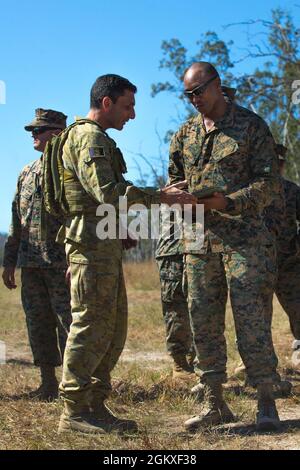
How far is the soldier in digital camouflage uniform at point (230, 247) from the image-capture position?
381 cm

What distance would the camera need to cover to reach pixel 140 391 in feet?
16.7

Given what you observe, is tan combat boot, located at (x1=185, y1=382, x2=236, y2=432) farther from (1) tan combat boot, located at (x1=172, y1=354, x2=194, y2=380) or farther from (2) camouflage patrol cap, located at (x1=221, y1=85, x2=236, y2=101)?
(2) camouflage patrol cap, located at (x1=221, y1=85, x2=236, y2=101)

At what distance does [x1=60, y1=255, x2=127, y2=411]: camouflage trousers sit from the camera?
3.68 m

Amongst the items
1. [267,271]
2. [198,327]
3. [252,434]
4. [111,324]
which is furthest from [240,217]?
[252,434]

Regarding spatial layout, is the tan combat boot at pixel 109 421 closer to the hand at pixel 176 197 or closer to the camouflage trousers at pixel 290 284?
the hand at pixel 176 197

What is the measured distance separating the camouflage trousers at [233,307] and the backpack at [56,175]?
822 mm

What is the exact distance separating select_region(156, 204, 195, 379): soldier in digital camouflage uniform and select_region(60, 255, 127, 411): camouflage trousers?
181 centimetres

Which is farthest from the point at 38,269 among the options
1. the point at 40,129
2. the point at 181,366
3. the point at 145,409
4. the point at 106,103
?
the point at 106,103

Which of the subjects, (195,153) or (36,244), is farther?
(36,244)

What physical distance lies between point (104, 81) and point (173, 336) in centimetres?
249

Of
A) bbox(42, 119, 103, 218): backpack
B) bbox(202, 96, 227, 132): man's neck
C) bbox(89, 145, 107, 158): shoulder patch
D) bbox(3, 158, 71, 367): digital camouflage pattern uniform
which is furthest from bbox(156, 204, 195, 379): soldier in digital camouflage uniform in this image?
bbox(89, 145, 107, 158): shoulder patch

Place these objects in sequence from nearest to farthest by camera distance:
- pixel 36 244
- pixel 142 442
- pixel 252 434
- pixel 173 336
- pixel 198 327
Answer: pixel 142 442
pixel 252 434
pixel 198 327
pixel 36 244
pixel 173 336

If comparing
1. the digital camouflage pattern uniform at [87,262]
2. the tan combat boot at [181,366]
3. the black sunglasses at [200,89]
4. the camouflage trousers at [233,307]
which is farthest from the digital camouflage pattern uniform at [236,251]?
the tan combat boot at [181,366]
